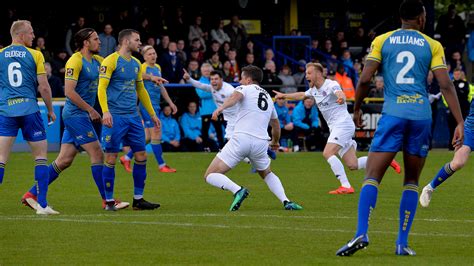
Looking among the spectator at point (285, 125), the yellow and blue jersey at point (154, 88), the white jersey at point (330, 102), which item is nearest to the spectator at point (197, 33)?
the spectator at point (285, 125)

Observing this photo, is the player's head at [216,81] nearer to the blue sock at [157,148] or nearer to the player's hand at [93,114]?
A: the blue sock at [157,148]

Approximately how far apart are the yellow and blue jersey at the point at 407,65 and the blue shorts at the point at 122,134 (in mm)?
4885

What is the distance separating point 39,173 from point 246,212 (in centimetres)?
252

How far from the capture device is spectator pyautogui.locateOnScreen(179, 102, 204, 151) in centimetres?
2764

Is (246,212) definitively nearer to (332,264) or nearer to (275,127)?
(275,127)

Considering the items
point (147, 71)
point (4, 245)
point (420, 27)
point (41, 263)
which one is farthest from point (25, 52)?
point (147, 71)

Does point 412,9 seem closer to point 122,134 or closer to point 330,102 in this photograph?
point 122,134

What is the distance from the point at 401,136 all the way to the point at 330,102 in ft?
23.9

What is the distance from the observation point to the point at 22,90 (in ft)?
44.5

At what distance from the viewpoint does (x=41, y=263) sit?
32.6ft

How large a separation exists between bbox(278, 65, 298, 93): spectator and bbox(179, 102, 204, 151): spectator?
2.74 meters

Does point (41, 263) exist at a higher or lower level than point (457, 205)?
higher

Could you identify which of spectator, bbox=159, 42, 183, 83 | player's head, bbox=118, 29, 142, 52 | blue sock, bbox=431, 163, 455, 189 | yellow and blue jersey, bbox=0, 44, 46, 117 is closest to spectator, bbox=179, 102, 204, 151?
spectator, bbox=159, 42, 183, 83

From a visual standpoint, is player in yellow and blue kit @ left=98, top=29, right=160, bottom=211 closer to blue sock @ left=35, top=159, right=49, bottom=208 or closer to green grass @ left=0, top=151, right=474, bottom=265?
green grass @ left=0, top=151, right=474, bottom=265
